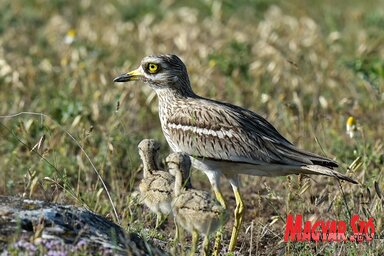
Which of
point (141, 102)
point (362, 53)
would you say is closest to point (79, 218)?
point (141, 102)

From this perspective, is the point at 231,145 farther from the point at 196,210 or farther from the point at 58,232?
the point at 58,232

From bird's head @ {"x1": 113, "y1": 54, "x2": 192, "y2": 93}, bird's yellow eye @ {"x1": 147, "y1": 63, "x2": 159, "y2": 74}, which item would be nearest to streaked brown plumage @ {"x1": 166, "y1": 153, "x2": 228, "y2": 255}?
bird's head @ {"x1": 113, "y1": 54, "x2": 192, "y2": 93}

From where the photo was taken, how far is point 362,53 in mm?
10531

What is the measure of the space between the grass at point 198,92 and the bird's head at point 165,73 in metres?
0.53

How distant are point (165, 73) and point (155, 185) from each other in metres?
1.26

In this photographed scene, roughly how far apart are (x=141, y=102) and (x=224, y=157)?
10.6 feet

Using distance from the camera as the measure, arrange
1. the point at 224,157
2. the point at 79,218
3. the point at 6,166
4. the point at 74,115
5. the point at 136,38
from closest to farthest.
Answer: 1. the point at 79,218
2. the point at 224,157
3. the point at 6,166
4. the point at 74,115
5. the point at 136,38

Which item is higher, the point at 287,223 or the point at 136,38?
the point at 136,38

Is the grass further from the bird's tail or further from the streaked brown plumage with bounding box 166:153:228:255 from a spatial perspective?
the streaked brown plumage with bounding box 166:153:228:255

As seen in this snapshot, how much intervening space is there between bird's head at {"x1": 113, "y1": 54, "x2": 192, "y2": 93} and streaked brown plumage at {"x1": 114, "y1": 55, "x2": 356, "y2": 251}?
20cm

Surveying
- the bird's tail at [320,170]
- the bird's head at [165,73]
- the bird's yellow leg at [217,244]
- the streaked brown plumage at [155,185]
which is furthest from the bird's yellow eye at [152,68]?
the bird's yellow leg at [217,244]

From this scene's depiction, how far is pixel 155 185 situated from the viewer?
227 inches

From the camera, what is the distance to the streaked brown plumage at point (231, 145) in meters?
6.00

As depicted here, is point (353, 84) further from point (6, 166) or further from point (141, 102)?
point (6, 166)
